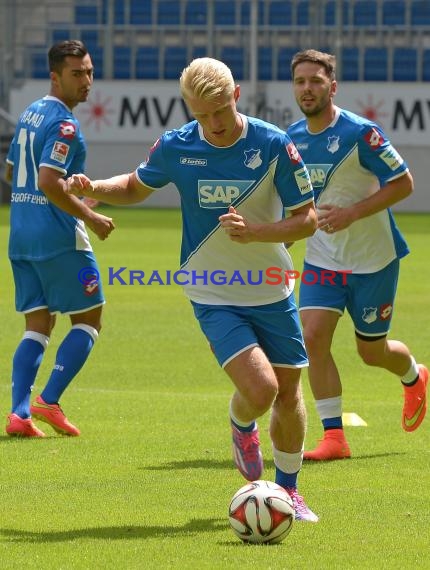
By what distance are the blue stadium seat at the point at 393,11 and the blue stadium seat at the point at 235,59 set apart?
4.19 meters

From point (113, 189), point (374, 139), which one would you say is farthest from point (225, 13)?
point (113, 189)

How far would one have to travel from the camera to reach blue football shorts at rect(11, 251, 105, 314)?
7.97m

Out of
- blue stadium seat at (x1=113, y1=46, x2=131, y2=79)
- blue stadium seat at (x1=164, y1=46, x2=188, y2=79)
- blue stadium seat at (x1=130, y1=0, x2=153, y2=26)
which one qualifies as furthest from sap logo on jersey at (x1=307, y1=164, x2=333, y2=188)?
blue stadium seat at (x1=130, y1=0, x2=153, y2=26)

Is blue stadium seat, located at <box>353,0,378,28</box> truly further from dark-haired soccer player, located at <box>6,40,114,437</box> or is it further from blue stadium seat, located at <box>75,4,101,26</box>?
dark-haired soccer player, located at <box>6,40,114,437</box>

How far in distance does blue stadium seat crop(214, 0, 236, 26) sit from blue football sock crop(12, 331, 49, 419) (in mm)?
32121

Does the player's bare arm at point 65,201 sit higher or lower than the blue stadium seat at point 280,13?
higher

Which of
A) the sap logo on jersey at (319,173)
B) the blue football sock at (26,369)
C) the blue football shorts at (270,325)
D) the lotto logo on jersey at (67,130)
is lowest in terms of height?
the blue football sock at (26,369)

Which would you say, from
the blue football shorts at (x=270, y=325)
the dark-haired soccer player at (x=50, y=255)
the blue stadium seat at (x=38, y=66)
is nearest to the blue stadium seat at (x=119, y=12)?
the blue stadium seat at (x=38, y=66)

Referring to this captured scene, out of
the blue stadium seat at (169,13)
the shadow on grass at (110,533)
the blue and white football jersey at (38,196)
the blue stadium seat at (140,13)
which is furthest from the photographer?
the blue stadium seat at (140,13)

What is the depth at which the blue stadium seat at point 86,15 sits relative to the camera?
39.5 meters

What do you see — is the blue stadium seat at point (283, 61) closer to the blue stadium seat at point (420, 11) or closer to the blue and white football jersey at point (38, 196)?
the blue stadium seat at point (420, 11)

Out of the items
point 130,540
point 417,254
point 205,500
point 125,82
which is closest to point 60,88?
point 205,500

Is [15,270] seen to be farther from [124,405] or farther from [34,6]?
[34,6]

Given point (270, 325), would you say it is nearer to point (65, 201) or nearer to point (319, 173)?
point (319, 173)
